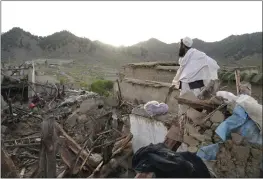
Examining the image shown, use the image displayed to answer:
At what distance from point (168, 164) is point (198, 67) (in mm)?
2558

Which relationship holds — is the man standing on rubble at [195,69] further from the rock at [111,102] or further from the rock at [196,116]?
the rock at [111,102]

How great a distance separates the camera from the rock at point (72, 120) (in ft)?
37.5

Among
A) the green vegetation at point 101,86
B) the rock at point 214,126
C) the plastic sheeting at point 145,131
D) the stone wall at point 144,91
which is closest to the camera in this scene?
the rock at point 214,126

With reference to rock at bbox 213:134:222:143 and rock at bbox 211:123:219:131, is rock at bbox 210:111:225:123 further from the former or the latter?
rock at bbox 213:134:222:143

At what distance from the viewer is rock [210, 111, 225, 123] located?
3.91 m

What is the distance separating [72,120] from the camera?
11.7 m

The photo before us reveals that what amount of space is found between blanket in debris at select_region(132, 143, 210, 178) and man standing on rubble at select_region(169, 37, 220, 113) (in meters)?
2.09

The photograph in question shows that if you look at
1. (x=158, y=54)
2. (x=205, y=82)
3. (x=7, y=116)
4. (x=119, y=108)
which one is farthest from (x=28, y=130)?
(x=158, y=54)

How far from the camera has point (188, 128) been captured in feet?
14.4

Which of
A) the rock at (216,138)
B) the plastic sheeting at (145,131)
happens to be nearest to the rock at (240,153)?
the rock at (216,138)

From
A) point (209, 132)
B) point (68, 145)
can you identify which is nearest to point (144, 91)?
point (68, 145)

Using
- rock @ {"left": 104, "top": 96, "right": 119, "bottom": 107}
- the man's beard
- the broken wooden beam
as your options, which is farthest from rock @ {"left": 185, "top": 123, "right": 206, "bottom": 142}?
rock @ {"left": 104, "top": 96, "right": 119, "bottom": 107}

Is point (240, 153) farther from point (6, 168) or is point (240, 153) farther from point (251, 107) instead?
point (6, 168)

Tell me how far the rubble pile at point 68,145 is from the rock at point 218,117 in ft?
4.88
